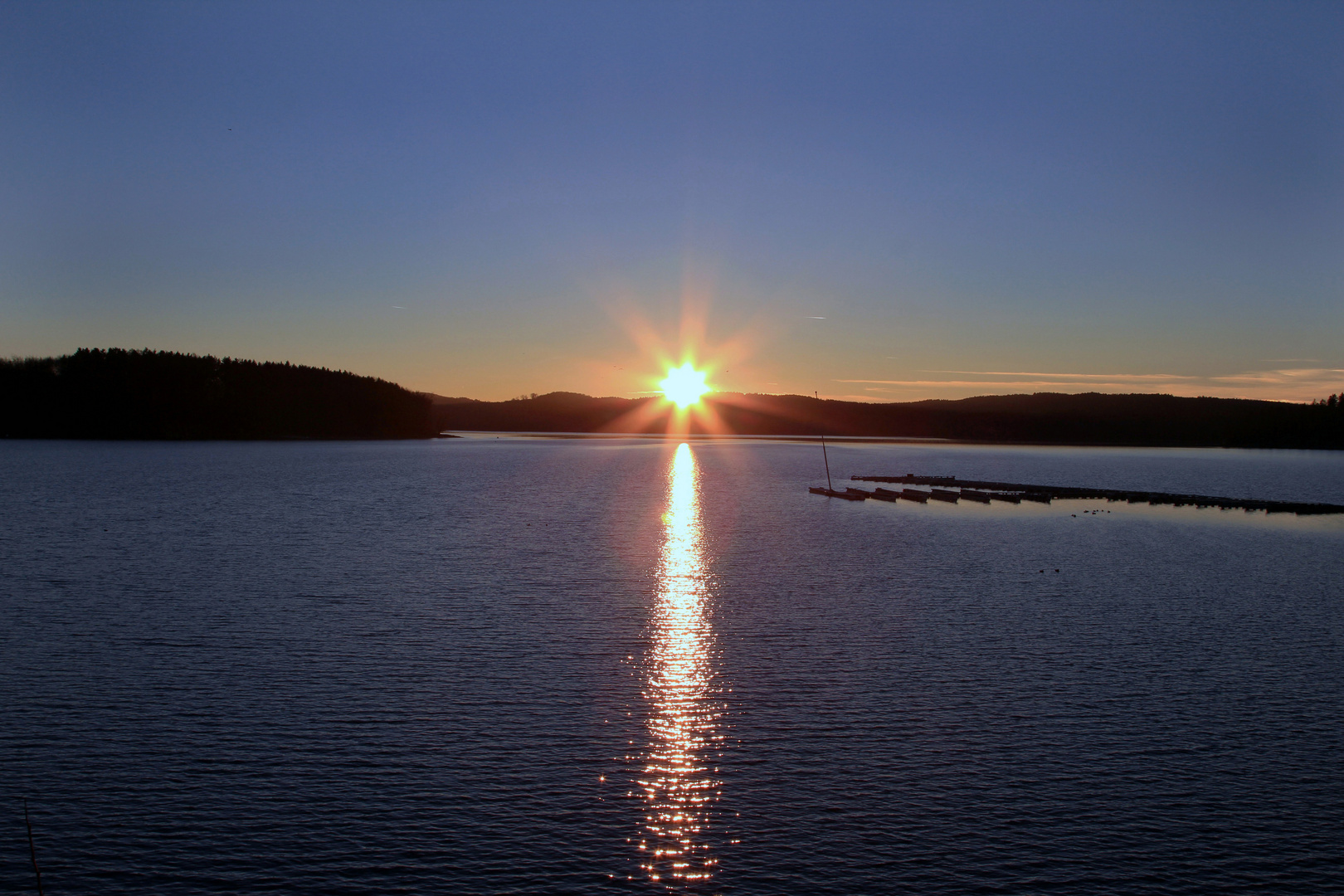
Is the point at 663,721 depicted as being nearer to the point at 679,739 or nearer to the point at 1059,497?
the point at 679,739

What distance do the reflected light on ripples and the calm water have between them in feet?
0.24

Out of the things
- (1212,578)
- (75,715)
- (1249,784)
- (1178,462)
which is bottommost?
(75,715)

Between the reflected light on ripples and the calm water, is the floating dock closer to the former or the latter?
the calm water

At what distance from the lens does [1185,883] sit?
12141mm

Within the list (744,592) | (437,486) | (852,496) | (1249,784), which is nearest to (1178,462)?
(852,496)

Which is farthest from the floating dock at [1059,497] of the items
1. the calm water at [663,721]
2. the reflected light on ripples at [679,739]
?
the reflected light on ripples at [679,739]

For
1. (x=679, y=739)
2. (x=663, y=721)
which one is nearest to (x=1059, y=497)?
(x=663, y=721)

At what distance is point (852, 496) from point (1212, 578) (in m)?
42.7

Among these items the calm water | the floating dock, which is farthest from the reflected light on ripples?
the floating dock

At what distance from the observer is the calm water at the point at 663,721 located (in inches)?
497

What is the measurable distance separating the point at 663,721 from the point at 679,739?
1065 millimetres

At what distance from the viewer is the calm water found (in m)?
12.6

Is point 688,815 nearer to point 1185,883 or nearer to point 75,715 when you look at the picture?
point 1185,883

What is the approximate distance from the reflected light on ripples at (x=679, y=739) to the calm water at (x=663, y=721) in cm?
7
